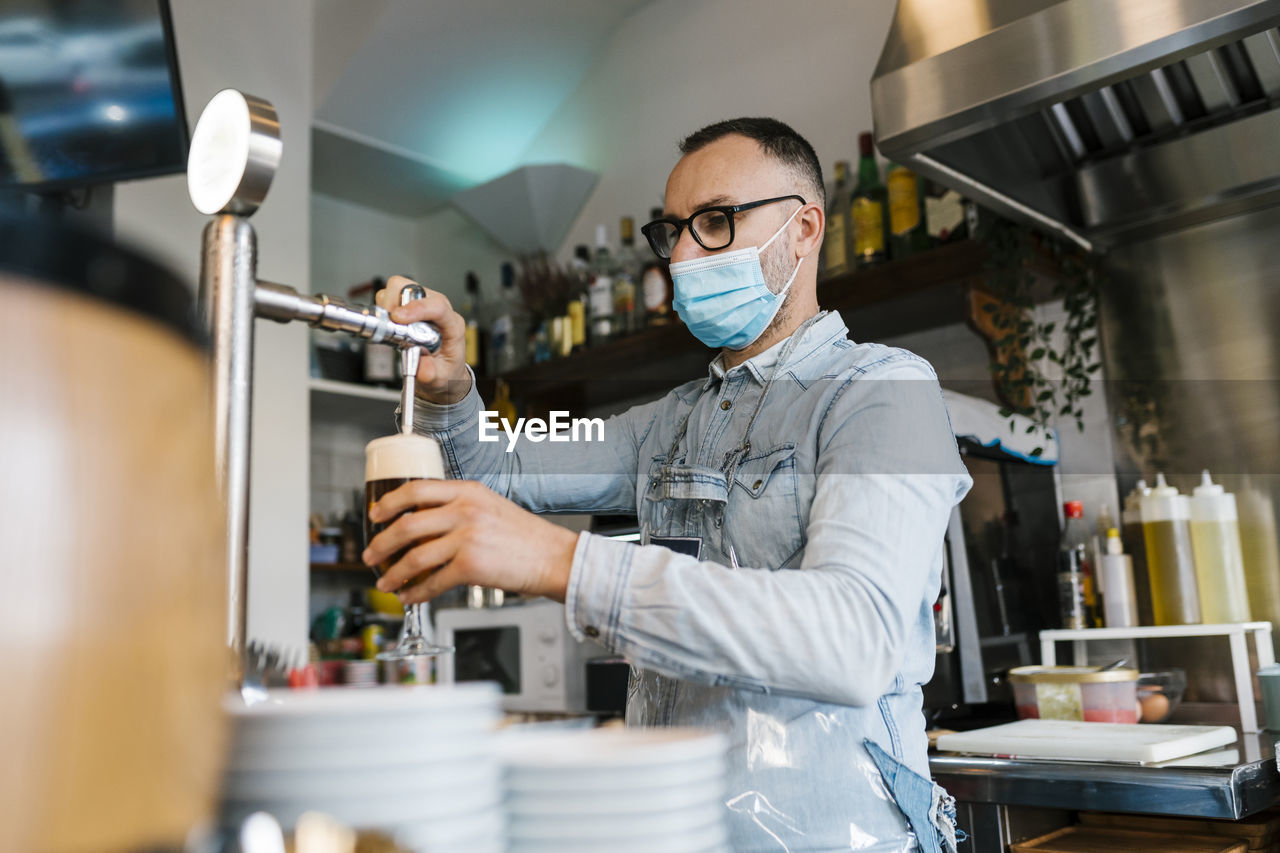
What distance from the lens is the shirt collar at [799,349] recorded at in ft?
3.28

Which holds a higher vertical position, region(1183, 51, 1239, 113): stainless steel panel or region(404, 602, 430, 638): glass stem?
region(1183, 51, 1239, 113): stainless steel panel

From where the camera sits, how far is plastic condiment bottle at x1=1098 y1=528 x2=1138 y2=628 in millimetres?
1791

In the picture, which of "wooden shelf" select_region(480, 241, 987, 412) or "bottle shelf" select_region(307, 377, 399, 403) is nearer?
"wooden shelf" select_region(480, 241, 987, 412)

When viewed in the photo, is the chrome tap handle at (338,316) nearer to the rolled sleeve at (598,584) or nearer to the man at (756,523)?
the man at (756,523)

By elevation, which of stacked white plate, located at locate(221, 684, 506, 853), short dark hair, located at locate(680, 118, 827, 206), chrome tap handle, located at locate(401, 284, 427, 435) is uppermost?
short dark hair, located at locate(680, 118, 827, 206)

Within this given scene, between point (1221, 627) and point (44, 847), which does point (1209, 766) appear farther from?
point (44, 847)

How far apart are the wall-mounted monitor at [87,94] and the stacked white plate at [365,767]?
191 centimetres

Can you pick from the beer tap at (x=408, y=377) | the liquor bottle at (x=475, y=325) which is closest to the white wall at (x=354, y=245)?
the liquor bottle at (x=475, y=325)

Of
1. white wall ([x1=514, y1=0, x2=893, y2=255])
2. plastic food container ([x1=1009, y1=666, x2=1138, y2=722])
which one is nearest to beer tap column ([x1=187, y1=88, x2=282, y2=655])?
plastic food container ([x1=1009, y1=666, x2=1138, y2=722])

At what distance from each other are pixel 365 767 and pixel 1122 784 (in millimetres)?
1088

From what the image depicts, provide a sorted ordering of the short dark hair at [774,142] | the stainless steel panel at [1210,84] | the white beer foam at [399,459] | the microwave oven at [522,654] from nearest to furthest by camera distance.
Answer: the white beer foam at [399,459] → the short dark hair at [774,142] → the stainless steel panel at [1210,84] → the microwave oven at [522,654]

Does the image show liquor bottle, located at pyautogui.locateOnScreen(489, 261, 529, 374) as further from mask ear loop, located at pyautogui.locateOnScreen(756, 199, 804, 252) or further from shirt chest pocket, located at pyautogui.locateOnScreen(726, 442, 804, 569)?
shirt chest pocket, located at pyautogui.locateOnScreen(726, 442, 804, 569)

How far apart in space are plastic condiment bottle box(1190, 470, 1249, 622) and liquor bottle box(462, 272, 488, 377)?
1.90m

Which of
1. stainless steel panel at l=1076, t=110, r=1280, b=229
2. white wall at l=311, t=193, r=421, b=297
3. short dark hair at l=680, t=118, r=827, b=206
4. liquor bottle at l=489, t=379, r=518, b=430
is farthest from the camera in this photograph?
white wall at l=311, t=193, r=421, b=297
